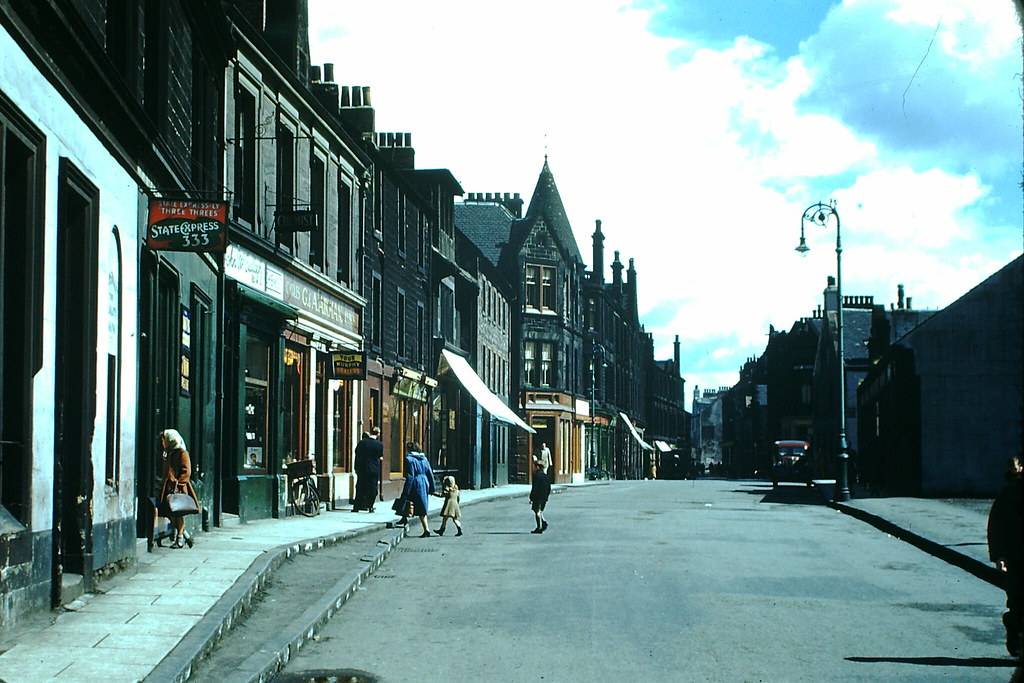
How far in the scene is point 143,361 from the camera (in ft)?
47.1

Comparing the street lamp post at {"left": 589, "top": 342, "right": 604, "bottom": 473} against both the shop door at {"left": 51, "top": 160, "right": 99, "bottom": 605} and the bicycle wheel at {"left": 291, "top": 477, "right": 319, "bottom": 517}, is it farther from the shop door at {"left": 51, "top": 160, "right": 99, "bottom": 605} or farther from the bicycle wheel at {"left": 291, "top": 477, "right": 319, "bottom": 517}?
the shop door at {"left": 51, "top": 160, "right": 99, "bottom": 605}

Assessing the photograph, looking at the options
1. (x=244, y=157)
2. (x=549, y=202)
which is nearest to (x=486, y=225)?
(x=549, y=202)

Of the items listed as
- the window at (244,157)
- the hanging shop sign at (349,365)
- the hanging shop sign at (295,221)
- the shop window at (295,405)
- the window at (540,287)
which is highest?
the window at (540,287)

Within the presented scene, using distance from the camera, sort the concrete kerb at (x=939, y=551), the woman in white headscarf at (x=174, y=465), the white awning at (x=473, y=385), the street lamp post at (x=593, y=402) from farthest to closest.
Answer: the street lamp post at (x=593, y=402), the white awning at (x=473, y=385), the woman in white headscarf at (x=174, y=465), the concrete kerb at (x=939, y=551)

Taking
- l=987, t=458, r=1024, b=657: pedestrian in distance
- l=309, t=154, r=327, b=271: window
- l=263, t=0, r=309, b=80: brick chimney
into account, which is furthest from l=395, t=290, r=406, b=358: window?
l=987, t=458, r=1024, b=657: pedestrian in distance

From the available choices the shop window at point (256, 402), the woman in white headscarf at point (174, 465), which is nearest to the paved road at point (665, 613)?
the woman in white headscarf at point (174, 465)

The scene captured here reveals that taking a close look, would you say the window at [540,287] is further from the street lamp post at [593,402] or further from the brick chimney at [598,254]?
the brick chimney at [598,254]

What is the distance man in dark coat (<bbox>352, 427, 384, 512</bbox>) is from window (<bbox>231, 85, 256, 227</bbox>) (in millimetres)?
5292

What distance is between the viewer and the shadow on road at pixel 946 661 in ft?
29.7

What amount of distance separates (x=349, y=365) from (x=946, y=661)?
18.3 meters

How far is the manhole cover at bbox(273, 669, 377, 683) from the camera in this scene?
327 inches

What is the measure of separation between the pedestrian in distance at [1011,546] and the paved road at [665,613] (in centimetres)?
35

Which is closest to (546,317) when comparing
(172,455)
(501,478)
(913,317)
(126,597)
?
(501,478)

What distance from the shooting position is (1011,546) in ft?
30.2
